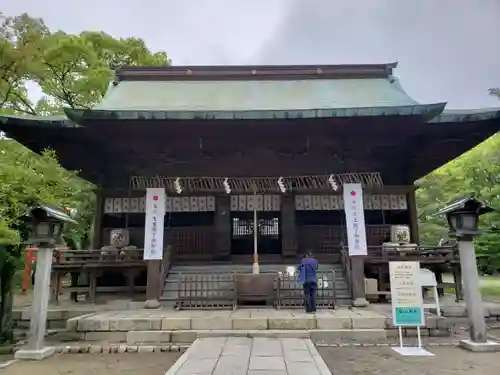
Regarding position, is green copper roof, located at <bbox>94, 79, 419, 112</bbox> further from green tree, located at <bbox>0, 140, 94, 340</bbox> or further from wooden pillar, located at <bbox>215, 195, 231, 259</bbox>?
green tree, located at <bbox>0, 140, 94, 340</bbox>

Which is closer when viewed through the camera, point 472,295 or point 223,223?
point 472,295

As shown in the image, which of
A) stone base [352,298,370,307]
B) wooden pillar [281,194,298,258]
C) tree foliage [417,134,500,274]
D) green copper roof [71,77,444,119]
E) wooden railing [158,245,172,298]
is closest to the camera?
stone base [352,298,370,307]

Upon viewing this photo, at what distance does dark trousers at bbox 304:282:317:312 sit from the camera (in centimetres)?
878

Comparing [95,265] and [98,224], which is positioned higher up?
[98,224]

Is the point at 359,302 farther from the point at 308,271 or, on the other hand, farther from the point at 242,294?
the point at 242,294

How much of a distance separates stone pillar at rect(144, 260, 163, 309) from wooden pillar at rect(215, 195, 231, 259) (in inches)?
116

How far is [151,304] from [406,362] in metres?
6.26

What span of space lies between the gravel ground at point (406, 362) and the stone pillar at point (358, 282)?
271cm

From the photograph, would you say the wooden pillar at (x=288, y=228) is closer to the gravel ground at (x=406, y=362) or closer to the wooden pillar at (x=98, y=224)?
the gravel ground at (x=406, y=362)

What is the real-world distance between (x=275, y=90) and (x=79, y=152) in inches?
296

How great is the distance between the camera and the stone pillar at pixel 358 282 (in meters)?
9.64

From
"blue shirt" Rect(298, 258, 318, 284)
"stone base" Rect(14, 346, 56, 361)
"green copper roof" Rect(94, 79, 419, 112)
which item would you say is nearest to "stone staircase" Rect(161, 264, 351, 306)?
"blue shirt" Rect(298, 258, 318, 284)

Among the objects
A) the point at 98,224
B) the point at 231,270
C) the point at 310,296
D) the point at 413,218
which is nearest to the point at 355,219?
the point at 310,296

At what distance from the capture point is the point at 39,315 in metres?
6.72
